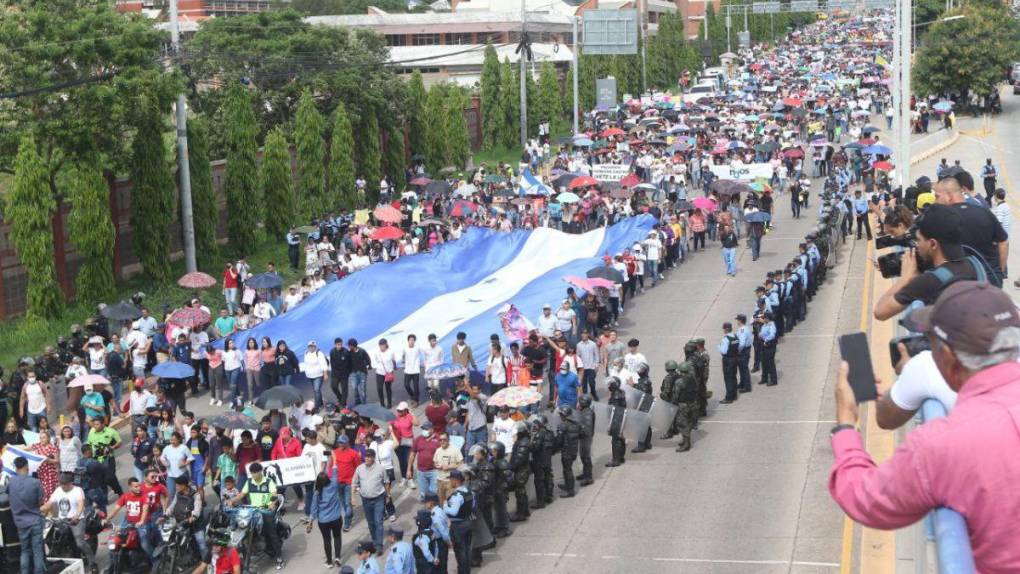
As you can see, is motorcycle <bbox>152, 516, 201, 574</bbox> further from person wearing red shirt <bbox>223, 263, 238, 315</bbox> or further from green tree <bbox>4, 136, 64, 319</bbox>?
green tree <bbox>4, 136, 64, 319</bbox>

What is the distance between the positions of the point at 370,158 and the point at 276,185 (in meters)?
9.73

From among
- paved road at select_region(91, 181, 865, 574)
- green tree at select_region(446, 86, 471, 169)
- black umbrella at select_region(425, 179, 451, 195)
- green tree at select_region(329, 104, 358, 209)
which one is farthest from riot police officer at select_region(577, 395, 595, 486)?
green tree at select_region(446, 86, 471, 169)

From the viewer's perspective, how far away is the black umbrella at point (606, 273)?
1107 inches

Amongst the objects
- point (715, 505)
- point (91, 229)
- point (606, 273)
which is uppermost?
point (91, 229)

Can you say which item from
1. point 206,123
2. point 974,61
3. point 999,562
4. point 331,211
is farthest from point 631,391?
point 974,61

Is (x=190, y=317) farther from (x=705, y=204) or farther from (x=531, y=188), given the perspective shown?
(x=531, y=188)

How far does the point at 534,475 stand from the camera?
18375 mm

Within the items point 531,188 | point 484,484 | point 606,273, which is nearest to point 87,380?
point 484,484

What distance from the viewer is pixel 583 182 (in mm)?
43031

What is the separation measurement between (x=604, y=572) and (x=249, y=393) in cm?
1085

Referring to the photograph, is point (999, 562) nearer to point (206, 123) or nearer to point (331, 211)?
point (331, 211)

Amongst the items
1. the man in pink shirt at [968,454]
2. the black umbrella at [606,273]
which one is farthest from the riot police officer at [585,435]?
the man in pink shirt at [968,454]

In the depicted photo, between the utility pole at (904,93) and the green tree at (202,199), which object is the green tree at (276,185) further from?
the utility pole at (904,93)

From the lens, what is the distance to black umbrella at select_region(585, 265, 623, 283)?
92.3ft
